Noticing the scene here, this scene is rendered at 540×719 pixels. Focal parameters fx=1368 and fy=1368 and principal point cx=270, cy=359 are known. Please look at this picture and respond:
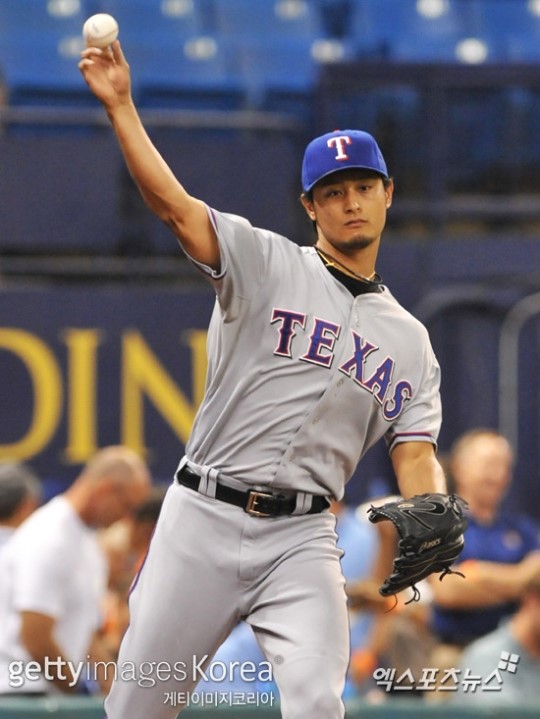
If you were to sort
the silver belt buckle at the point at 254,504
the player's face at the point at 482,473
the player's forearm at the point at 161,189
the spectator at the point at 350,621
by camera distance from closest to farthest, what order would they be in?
the player's forearm at the point at 161,189
the silver belt buckle at the point at 254,504
the spectator at the point at 350,621
the player's face at the point at 482,473

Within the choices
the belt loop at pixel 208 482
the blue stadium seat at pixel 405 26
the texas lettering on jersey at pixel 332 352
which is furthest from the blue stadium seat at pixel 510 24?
the belt loop at pixel 208 482

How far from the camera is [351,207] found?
122 inches

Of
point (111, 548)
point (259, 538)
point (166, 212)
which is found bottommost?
point (111, 548)

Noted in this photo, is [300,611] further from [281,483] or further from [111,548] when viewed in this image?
[111,548]

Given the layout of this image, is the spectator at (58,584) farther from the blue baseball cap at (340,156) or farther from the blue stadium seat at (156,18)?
the blue stadium seat at (156,18)

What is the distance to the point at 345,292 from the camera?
3.16 metres

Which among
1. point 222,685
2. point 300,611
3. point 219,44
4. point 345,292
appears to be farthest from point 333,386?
point 219,44

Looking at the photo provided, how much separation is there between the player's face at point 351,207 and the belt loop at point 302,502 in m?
0.57

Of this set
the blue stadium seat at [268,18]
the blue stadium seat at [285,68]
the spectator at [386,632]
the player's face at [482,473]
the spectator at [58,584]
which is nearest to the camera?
the spectator at [58,584]

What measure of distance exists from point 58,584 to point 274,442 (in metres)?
1.60

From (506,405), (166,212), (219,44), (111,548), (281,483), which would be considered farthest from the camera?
(219,44)

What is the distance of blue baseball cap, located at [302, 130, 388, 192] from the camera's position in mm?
3098

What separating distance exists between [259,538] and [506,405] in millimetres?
3997

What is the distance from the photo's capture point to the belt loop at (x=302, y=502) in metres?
3.06
